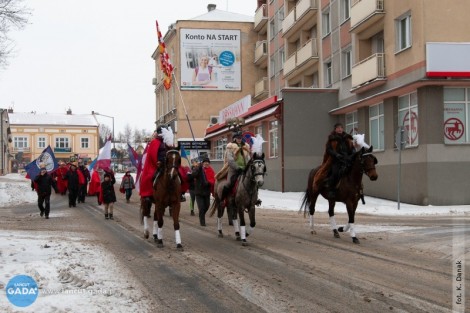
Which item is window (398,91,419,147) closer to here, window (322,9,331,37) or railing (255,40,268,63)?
window (322,9,331,37)

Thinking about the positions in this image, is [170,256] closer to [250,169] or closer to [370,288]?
[250,169]

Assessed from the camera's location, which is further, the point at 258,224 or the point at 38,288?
the point at 258,224

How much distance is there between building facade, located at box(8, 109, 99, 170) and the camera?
108188 millimetres

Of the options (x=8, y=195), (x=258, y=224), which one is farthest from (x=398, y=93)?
(x=8, y=195)

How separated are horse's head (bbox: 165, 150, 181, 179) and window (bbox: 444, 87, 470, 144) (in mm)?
14697

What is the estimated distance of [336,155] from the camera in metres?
12.4

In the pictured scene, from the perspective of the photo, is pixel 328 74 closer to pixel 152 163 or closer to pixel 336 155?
pixel 336 155

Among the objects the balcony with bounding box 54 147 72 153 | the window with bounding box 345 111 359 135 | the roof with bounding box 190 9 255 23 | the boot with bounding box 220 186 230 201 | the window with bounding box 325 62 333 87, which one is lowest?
the boot with bounding box 220 186 230 201

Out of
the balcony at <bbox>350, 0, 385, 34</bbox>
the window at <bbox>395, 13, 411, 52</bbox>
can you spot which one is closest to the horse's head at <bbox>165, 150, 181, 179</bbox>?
the window at <bbox>395, 13, 411, 52</bbox>

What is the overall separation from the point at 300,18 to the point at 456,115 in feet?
53.8

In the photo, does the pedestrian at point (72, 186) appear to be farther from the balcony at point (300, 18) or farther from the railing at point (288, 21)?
the railing at point (288, 21)

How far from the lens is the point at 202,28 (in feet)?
183

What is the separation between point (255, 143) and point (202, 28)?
45631 mm

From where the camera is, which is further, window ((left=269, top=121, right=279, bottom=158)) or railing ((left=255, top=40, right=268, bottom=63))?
railing ((left=255, top=40, right=268, bottom=63))
